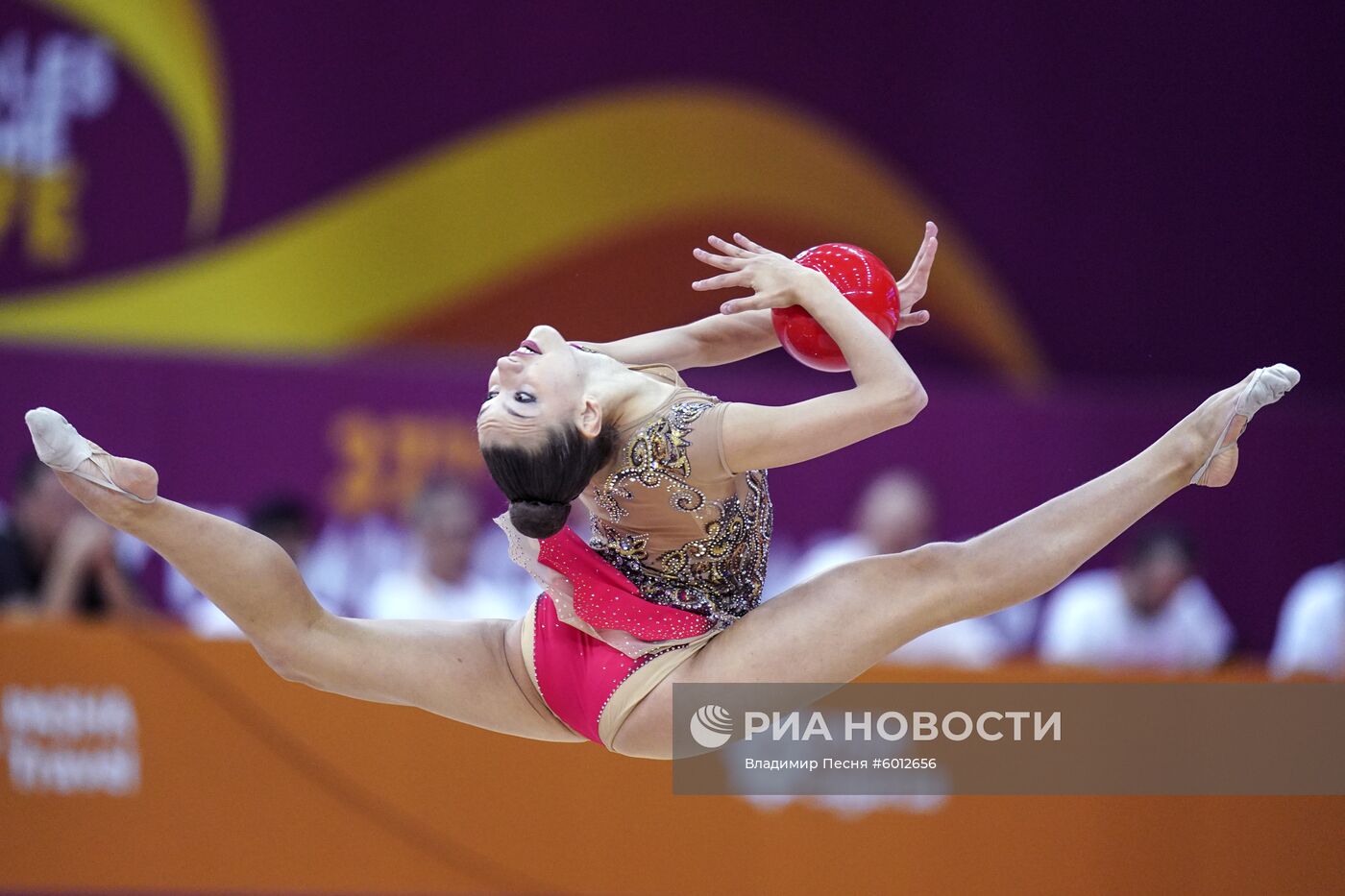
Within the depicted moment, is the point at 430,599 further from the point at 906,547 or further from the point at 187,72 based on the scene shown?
the point at 187,72

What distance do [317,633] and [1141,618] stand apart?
454cm

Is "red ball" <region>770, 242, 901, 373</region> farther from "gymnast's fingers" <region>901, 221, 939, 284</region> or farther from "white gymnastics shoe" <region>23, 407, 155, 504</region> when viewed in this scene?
"white gymnastics shoe" <region>23, 407, 155, 504</region>

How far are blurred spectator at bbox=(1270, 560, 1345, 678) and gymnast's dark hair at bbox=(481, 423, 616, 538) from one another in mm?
→ 4653

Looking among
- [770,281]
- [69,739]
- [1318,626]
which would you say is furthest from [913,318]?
[1318,626]

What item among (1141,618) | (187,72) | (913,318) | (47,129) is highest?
(187,72)

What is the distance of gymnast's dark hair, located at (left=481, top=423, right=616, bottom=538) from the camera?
3779 millimetres

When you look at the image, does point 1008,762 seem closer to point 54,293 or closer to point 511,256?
point 511,256

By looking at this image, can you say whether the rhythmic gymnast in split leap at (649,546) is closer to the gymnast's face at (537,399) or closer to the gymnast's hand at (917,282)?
the gymnast's face at (537,399)

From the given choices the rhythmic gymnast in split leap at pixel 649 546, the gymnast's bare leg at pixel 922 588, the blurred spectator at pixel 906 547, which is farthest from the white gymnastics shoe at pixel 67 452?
the blurred spectator at pixel 906 547

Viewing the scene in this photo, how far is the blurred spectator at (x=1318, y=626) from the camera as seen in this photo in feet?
24.8

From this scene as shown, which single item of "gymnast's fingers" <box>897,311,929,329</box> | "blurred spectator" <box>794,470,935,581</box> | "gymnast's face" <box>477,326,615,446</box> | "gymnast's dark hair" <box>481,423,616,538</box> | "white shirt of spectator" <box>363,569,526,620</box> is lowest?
"gymnast's dark hair" <box>481,423,616,538</box>

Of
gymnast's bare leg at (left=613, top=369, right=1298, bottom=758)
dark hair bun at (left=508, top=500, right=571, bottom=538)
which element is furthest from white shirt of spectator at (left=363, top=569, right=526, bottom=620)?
dark hair bun at (left=508, top=500, right=571, bottom=538)

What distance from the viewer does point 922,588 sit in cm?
395

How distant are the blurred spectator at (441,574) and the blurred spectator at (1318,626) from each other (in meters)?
3.60
